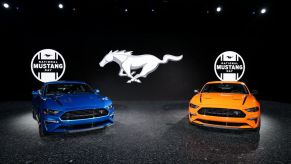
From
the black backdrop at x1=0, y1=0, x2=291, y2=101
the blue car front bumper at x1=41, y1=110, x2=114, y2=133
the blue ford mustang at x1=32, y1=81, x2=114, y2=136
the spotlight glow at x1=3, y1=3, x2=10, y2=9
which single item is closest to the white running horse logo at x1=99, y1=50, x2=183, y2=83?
the black backdrop at x1=0, y1=0, x2=291, y2=101

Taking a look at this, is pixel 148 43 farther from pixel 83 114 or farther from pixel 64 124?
pixel 64 124

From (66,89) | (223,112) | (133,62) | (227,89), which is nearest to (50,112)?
(66,89)

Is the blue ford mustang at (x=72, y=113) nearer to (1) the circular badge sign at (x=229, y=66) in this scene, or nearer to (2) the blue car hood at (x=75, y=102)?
(2) the blue car hood at (x=75, y=102)

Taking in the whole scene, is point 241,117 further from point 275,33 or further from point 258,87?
point 275,33

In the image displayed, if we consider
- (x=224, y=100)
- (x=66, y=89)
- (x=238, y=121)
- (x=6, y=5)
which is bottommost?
(x=238, y=121)

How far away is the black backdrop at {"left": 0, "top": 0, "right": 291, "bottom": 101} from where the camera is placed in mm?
9414

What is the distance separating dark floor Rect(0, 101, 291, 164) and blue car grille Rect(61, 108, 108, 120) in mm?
531

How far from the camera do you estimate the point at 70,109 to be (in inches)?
148

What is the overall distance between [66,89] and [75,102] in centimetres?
134

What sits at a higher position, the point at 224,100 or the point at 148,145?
the point at 224,100

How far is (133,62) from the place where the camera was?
33.3 ft

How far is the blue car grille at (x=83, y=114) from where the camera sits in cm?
375

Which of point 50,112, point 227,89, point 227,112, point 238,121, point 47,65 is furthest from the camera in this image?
point 47,65

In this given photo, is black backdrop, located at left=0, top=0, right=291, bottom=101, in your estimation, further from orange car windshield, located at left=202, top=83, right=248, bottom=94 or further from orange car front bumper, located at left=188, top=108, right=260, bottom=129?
orange car front bumper, located at left=188, top=108, right=260, bottom=129
